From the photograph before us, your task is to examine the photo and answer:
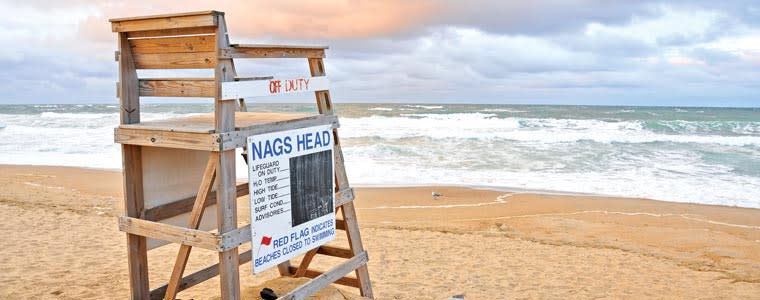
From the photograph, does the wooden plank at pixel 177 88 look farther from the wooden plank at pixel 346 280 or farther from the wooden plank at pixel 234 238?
the wooden plank at pixel 346 280

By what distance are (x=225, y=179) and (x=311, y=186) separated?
0.90 metres

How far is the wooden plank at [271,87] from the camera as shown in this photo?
13.2ft

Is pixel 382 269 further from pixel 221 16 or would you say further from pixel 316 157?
pixel 221 16

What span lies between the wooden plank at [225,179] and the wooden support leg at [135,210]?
3.08ft

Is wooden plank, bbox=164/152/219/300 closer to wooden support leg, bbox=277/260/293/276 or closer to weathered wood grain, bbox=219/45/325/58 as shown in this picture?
weathered wood grain, bbox=219/45/325/58

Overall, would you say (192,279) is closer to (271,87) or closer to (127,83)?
(127,83)

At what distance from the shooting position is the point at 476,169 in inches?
750

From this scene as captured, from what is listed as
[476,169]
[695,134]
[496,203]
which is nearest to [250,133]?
[496,203]

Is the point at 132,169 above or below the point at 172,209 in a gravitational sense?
above

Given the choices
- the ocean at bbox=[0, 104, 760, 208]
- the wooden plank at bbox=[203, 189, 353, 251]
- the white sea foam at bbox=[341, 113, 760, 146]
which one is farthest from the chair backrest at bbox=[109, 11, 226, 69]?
the white sea foam at bbox=[341, 113, 760, 146]

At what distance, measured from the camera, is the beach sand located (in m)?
7.37

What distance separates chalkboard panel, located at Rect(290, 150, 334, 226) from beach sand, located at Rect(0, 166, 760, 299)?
239 centimetres

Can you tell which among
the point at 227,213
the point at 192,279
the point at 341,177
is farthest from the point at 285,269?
the point at 227,213

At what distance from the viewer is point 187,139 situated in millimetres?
4109
